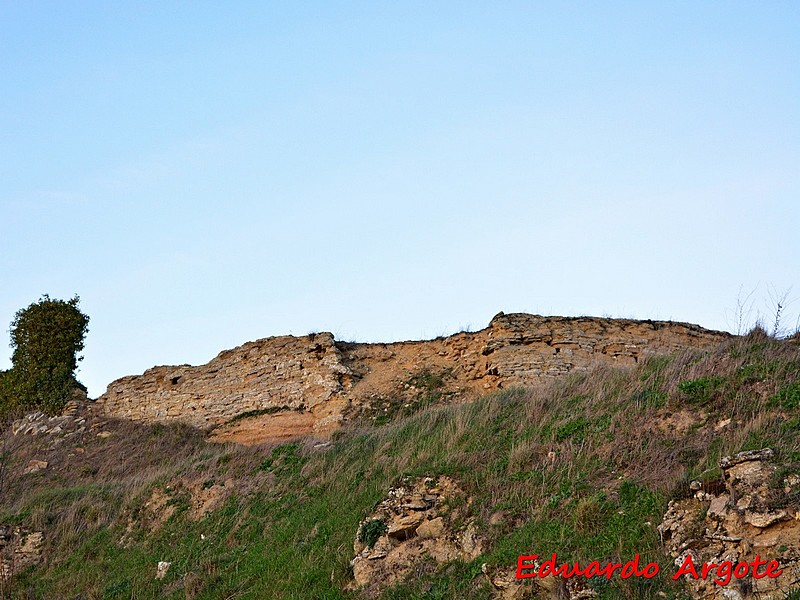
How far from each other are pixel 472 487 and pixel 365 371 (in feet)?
36.7

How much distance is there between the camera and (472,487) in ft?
38.2

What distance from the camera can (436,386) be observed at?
2073 centimetres

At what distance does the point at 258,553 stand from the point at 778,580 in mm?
7592

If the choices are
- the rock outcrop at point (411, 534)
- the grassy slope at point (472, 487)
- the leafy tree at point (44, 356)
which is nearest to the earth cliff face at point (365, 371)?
the leafy tree at point (44, 356)

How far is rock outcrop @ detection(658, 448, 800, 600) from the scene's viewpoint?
8016 millimetres

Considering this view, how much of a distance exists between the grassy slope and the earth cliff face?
3805mm

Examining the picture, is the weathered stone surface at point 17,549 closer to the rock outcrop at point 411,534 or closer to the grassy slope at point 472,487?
the grassy slope at point 472,487

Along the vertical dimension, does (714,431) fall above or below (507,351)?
below

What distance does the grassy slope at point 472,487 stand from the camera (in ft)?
32.9

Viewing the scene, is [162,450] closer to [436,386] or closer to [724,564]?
[436,386]

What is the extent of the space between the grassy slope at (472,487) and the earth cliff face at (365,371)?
3805mm

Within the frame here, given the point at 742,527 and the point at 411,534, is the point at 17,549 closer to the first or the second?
the point at 411,534

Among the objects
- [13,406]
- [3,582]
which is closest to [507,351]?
[3,582]

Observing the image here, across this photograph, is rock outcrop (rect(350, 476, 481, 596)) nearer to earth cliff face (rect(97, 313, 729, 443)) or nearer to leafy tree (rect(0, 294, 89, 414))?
earth cliff face (rect(97, 313, 729, 443))
